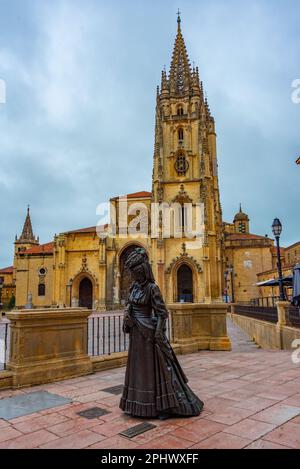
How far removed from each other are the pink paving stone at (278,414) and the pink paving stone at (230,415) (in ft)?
0.50

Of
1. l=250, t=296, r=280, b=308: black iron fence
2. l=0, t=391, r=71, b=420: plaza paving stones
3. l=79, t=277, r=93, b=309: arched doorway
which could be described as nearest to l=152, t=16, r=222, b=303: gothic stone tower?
l=250, t=296, r=280, b=308: black iron fence

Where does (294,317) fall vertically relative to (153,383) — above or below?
above

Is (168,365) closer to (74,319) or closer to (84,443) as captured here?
(84,443)

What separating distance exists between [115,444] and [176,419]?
100 centimetres

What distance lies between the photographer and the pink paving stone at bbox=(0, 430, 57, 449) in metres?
3.60

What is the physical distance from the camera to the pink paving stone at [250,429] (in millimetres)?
3730

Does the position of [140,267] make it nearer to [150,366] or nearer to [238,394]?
[150,366]

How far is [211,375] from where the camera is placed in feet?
22.1

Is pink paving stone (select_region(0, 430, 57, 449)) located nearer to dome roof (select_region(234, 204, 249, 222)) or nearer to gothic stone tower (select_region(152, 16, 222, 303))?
gothic stone tower (select_region(152, 16, 222, 303))

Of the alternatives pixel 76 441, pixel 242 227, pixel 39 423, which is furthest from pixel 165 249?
pixel 242 227

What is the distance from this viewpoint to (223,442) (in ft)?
11.6

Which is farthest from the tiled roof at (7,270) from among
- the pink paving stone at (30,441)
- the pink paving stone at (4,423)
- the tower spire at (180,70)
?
the pink paving stone at (30,441)

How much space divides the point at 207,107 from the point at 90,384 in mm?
54900
